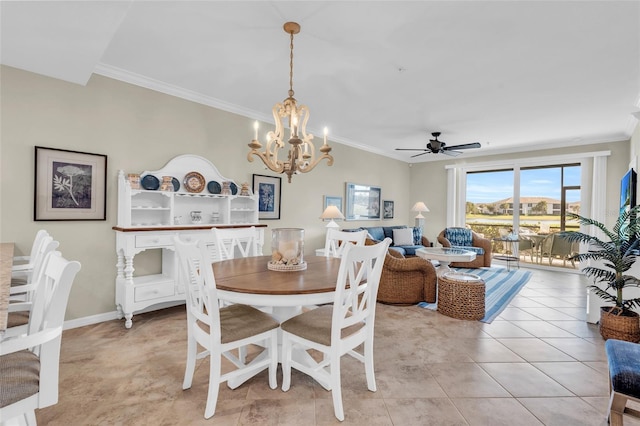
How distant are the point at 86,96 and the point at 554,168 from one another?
802 cm

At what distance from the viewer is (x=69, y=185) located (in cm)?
294

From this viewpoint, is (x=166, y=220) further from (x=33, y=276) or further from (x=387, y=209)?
(x=387, y=209)

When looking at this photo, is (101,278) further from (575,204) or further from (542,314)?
(575,204)

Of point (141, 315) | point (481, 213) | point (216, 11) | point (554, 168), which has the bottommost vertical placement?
point (141, 315)

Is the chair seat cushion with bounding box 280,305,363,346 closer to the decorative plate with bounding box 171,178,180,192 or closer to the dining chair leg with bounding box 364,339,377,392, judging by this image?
the dining chair leg with bounding box 364,339,377,392

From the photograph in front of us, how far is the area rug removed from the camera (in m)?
3.80

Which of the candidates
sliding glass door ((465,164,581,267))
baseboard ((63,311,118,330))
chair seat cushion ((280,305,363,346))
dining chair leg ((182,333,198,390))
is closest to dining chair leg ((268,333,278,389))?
chair seat cushion ((280,305,363,346))

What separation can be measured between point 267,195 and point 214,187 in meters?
0.91

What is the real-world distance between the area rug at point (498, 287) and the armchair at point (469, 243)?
0.17m

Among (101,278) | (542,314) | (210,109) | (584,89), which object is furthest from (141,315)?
(584,89)

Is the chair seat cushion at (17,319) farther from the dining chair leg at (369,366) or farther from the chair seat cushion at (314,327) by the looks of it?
the dining chair leg at (369,366)

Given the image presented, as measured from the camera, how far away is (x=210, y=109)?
3961 millimetres

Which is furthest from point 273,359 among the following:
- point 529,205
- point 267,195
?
A: point 529,205

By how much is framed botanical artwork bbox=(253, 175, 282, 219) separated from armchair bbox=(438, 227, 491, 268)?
3.89m
